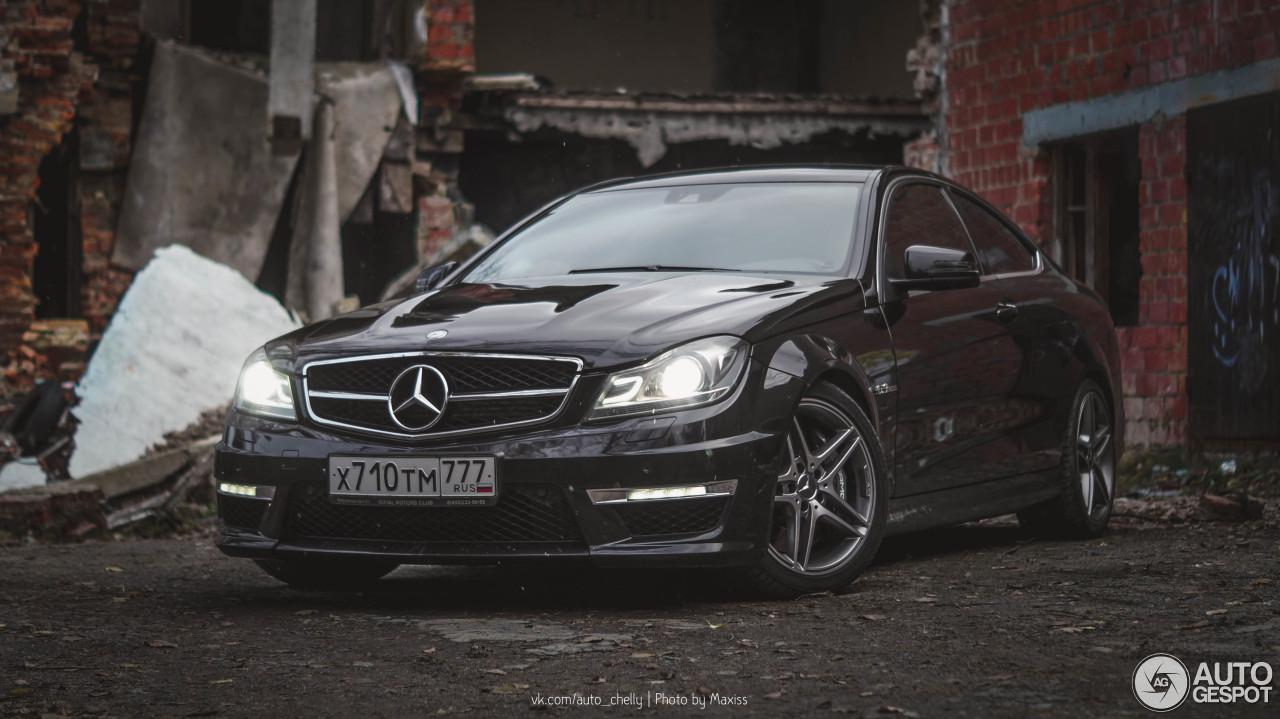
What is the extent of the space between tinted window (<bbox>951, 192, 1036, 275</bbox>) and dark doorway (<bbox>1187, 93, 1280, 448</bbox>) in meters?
3.21

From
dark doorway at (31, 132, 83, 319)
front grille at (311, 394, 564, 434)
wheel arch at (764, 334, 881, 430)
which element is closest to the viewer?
front grille at (311, 394, 564, 434)

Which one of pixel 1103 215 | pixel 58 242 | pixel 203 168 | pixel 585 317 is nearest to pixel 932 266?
pixel 585 317

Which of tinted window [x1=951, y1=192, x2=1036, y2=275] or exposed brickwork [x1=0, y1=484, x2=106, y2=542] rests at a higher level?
tinted window [x1=951, y1=192, x2=1036, y2=275]

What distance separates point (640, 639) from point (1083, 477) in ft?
10.6

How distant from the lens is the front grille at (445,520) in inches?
182

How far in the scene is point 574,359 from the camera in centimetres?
462

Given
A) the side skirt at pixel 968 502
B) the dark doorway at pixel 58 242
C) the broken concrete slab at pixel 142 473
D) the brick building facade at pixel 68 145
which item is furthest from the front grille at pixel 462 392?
the dark doorway at pixel 58 242

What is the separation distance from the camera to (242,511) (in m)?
5.09

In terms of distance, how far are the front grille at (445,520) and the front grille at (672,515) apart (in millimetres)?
168

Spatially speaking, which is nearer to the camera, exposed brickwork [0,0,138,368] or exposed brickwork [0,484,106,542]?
exposed brickwork [0,484,106,542]

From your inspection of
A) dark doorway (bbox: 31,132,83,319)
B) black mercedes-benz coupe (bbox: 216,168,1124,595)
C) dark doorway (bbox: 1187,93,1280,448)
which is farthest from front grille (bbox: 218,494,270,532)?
dark doorway (bbox: 31,132,83,319)

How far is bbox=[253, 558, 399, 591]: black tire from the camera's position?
5438 millimetres

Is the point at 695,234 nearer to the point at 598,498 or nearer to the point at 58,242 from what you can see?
the point at 598,498

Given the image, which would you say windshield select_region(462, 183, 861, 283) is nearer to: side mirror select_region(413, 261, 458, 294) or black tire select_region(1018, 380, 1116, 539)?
side mirror select_region(413, 261, 458, 294)
